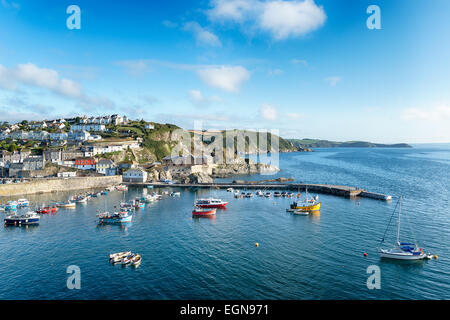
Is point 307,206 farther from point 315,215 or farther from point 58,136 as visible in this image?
point 58,136

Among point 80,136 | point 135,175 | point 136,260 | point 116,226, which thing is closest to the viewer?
point 136,260

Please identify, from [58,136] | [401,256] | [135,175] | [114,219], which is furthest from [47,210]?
[58,136]

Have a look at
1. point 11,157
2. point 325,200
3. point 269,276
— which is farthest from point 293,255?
point 11,157

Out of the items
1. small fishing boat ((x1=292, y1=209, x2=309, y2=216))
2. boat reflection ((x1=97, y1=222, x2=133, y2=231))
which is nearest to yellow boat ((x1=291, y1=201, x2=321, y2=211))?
small fishing boat ((x1=292, y1=209, x2=309, y2=216))

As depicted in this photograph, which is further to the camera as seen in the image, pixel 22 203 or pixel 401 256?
pixel 22 203

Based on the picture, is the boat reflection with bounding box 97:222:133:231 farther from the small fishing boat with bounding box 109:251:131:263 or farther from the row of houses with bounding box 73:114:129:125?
the row of houses with bounding box 73:114:129:125

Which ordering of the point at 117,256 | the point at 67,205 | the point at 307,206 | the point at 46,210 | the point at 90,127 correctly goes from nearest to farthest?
1. the point at 117,256
2. the point at 307,206
3. the point at 46,210
4. the point at 67,205
5. the point at 90,127

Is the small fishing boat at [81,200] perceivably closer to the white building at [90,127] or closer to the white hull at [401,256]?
the white hull at [401,256]
